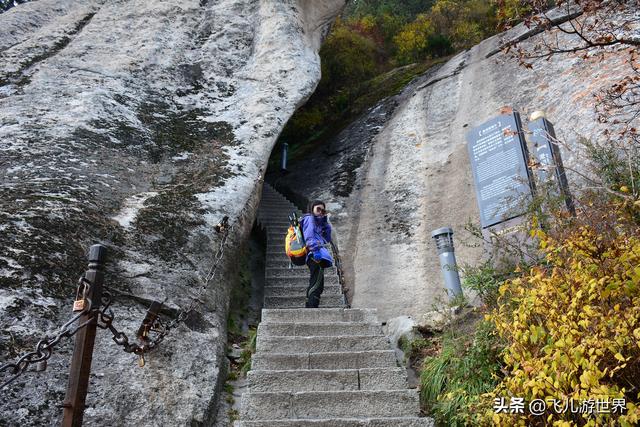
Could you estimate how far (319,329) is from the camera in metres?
5.19

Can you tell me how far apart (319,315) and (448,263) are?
6.24 ft

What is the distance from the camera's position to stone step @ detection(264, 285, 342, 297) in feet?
23.0

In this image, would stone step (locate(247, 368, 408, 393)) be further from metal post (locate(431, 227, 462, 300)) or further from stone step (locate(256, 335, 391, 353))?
metal post (locate(431, 227, 462, 300))

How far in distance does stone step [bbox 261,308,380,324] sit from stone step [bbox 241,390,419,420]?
1315mm

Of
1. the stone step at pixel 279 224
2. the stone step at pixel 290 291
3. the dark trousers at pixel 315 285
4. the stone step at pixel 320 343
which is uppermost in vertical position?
the stone step at pixel 279 224

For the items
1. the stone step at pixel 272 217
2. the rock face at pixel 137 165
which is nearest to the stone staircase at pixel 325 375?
the rock face at pixel 137 165

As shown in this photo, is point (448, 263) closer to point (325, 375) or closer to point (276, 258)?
point (325, 375)

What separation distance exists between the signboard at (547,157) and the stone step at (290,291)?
3.13 metres

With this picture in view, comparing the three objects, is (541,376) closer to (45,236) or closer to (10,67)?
(45,236)

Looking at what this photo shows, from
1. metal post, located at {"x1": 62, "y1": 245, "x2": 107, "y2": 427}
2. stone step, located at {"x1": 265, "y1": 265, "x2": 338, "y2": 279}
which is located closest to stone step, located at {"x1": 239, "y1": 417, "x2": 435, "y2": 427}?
metal post, located at {"x1": 62, "y1": 245, "x2": 107, "y2": 427}

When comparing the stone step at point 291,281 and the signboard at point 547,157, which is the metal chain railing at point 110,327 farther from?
the signboard at point 547,157

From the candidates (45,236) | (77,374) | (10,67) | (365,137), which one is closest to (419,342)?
(77,374)

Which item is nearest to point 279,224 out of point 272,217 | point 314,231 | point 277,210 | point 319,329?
point 272,217

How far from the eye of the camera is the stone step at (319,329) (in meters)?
5.12
